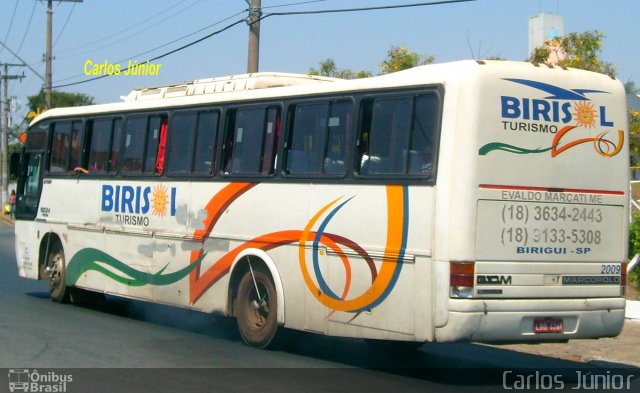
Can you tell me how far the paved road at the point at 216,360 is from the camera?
9.65 metres

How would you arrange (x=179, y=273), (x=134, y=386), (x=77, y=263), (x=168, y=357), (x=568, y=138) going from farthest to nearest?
(x=77, y=263)
(x=179, y=273)
(x=168, y=357)
(x=568, y=138)
(x=134, y=386)

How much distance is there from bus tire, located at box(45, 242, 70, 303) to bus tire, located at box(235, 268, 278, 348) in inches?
200

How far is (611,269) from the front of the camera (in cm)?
1035

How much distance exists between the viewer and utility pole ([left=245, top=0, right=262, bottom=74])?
22.3 metres

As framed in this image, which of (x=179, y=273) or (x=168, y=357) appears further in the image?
(x=179, y=273)

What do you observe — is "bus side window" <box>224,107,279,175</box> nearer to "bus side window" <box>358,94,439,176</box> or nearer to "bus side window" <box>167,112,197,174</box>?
"bus side window" <box>167,112,197,174</box>

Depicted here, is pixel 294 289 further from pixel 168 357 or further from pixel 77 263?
pixel 77 263

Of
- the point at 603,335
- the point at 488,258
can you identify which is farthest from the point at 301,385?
the point at 603,335

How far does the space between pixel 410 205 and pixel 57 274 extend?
28.3 feet

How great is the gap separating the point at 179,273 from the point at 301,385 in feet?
14.1

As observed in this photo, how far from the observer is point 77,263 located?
15914mm

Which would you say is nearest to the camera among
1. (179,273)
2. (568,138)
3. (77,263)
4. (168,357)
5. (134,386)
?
(134,386)

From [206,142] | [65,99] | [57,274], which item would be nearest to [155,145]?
[206,142]

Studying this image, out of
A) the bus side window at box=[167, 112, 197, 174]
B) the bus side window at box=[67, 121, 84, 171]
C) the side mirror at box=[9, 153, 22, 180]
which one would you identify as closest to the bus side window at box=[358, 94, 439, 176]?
the bus side window at box=[167, 112, 197, 174]
